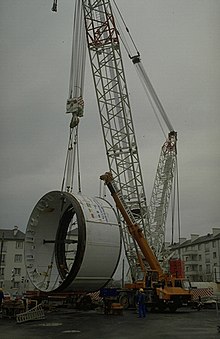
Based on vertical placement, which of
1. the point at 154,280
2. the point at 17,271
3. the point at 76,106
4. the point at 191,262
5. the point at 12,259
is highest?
the point at 76,106

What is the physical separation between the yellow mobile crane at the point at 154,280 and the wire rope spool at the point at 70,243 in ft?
4.39

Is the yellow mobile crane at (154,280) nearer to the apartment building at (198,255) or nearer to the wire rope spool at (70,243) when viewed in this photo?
the wire rope spool at (70,243)

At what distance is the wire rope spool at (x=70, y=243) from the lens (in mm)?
21031

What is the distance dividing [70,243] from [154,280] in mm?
5580

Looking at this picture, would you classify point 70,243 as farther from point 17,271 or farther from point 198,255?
point 198,255

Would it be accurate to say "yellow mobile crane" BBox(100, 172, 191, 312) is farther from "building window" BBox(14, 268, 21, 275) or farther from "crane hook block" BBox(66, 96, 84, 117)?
"building window" BBox(14, 268, 21, 275)

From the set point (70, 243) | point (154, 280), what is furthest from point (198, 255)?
point (70, 243)

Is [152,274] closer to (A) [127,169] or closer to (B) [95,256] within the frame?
(B) [95,256]

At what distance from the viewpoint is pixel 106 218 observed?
23.2 metres

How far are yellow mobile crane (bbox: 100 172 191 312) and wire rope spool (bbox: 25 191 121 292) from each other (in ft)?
4.39

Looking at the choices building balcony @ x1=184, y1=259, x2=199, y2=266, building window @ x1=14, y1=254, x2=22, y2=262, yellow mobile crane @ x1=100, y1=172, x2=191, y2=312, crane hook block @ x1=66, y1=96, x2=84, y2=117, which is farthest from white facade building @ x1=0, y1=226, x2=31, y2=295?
crane hook block @ x1=66, y1=96, x2=84, y2=117

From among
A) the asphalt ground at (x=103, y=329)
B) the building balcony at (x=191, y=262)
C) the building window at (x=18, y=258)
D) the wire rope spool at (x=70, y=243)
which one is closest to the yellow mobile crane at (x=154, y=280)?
the wire rope spool at (x=70, y=243)

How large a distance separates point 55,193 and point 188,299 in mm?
9942

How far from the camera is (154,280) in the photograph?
23.5 meters
